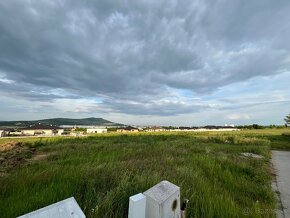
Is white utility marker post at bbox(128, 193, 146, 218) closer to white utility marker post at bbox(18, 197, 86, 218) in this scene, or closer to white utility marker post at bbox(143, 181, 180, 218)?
white utility marker post at bbox(143, 181, 180, 218)

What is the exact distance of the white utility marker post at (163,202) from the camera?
2.01 metres

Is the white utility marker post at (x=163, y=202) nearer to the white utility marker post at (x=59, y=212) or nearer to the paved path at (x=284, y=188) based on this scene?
the white utility marker post at (x=59, y=212)

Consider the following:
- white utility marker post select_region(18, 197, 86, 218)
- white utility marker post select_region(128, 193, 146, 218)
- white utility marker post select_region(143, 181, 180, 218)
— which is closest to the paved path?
white utility marker post select_region(143, 181, 180, 218)

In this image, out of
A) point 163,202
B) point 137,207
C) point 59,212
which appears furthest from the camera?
point 163,202

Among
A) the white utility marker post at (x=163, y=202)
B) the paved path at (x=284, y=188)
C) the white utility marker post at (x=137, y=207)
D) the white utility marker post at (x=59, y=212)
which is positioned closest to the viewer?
the white utility marker post at (x=59, y=212)

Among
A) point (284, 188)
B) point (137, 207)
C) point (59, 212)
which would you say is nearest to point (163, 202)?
point (137, 207)

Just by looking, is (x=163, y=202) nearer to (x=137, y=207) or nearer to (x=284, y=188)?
(x=137, y=207)

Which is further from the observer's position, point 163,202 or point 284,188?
point 284,188

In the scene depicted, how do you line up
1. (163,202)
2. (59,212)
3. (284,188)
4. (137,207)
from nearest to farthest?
(59,212)
(137,207)
(163,202)
(284,188)

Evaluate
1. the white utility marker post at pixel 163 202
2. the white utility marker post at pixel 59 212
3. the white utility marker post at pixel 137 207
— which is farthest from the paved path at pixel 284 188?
the white utility marker post at pixel 59 212

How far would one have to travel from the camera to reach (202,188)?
4086 millimetres

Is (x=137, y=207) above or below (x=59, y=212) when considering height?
below

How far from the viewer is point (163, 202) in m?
2.01

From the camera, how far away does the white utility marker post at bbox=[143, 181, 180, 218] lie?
6.60 ft
